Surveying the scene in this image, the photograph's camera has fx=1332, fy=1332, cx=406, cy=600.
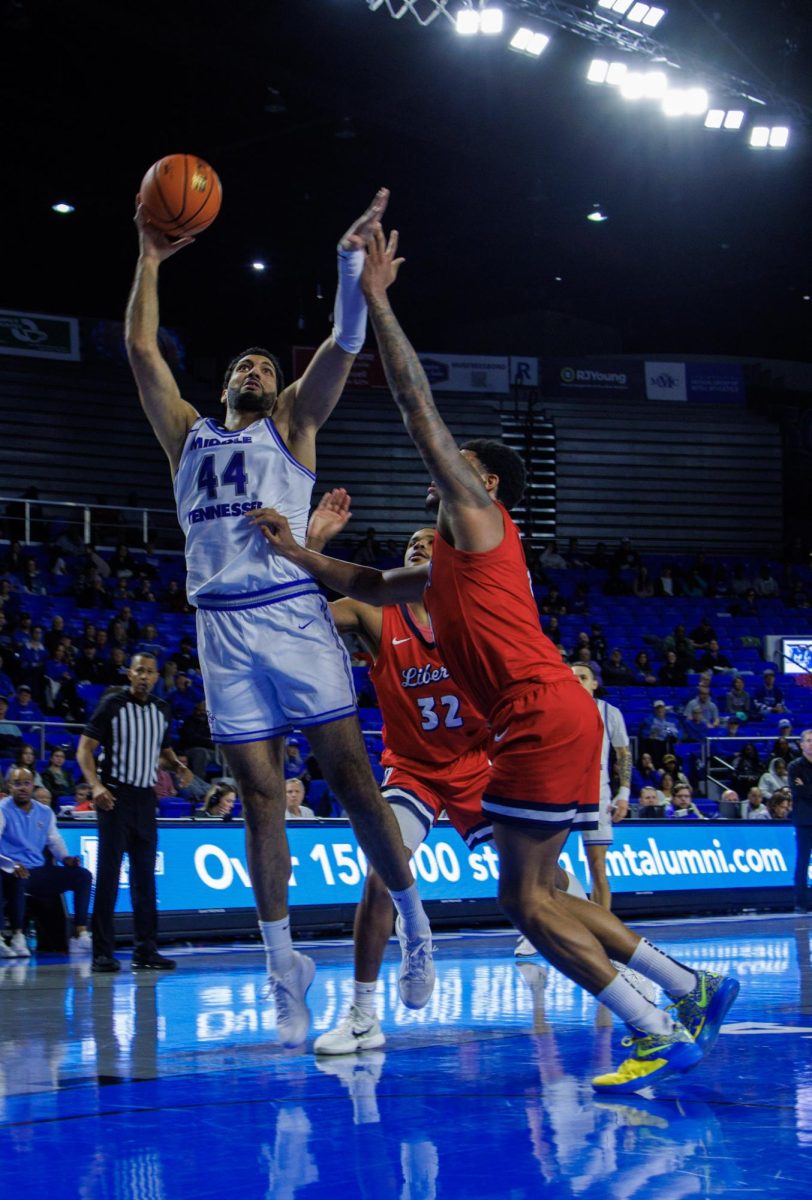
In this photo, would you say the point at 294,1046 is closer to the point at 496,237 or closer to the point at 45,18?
the point at 45,18

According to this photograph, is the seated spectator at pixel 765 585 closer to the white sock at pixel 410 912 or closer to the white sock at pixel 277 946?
the white sock at pixel 410 912

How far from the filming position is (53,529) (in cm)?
2544

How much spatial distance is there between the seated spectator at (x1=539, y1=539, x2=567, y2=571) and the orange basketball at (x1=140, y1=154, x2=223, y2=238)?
79.2 ft

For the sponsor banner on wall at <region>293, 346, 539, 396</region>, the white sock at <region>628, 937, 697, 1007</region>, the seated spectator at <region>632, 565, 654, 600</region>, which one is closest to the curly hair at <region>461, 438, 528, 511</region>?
the white sock at <region>628, 937, 697, 1007</region>

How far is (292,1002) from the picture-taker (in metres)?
5.00

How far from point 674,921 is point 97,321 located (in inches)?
794

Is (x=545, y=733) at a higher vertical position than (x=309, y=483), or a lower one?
lower

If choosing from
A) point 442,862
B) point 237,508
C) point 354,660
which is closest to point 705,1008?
point 237,508

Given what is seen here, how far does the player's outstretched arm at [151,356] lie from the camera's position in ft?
17.4

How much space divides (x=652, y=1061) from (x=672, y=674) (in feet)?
66.6

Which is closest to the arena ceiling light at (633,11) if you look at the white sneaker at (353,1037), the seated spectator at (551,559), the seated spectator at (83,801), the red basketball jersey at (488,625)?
the seated spectator at (551,559)

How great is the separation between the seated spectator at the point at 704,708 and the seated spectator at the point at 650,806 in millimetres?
5323

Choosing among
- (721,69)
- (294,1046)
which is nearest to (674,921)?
(294,1046)

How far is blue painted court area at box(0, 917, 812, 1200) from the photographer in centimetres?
320
